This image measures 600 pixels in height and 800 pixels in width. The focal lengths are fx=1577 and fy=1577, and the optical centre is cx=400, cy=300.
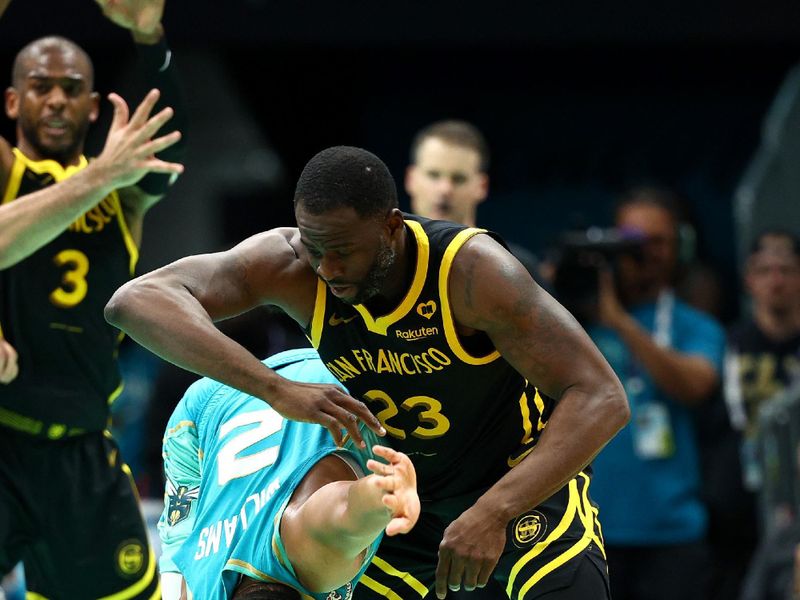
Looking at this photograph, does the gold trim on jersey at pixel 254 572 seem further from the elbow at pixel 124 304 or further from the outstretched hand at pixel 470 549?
the elbow at pixel 124 304

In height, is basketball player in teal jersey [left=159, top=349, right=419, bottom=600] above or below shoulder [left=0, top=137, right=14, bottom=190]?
below

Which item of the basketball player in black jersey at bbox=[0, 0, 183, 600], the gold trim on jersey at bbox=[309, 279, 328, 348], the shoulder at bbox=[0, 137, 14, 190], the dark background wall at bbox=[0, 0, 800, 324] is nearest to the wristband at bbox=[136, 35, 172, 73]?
the basketball player in black jersey at bbox=[0, 0, 183, 600]

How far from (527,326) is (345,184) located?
62cm

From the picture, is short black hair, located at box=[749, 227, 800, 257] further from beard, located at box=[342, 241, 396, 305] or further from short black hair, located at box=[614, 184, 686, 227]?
beard, located at box=[342, 241, 396, 305]

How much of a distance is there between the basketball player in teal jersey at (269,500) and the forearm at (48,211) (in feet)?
2.41

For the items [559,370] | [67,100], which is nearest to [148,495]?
[67,100]

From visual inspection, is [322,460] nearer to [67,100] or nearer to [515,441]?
[515,441]

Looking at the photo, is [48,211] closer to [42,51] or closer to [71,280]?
[71,280]

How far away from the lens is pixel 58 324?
5676 mm

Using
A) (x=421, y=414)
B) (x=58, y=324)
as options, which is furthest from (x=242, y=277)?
(x=58, y=324)

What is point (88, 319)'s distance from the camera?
18.8ft

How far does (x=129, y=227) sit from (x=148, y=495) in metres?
3.51

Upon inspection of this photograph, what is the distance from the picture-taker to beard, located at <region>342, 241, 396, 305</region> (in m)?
4.32

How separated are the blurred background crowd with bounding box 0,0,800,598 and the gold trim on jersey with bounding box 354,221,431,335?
1855 millimetres
